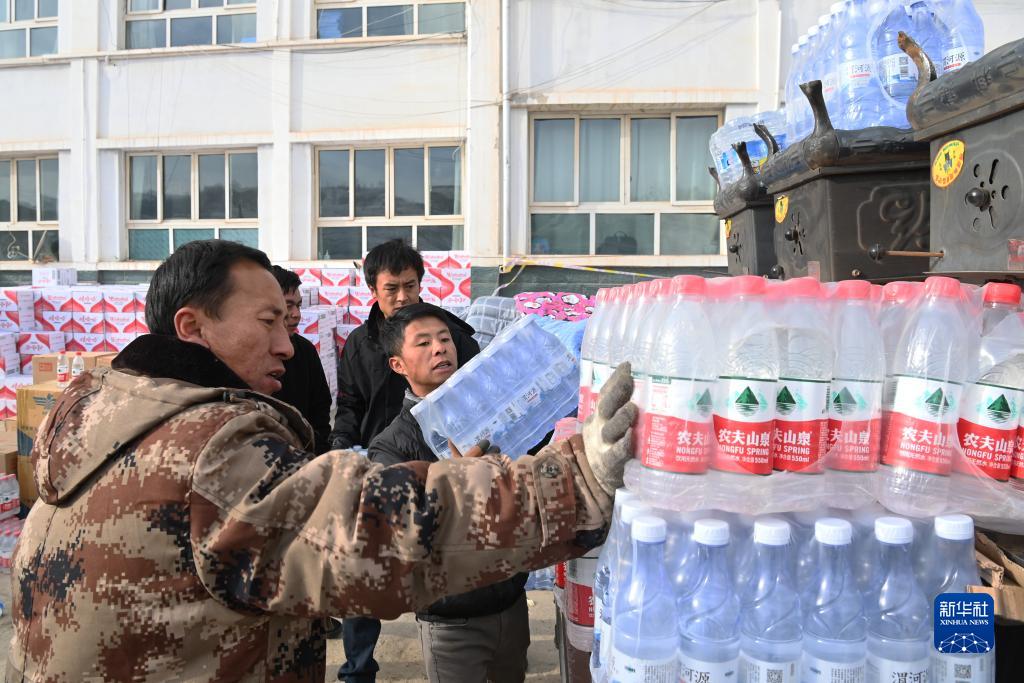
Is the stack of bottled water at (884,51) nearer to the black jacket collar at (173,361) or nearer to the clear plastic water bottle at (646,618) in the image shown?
the clear plastic water bottle at (646,618)

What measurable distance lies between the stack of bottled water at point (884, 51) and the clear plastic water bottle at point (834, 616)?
217 cm

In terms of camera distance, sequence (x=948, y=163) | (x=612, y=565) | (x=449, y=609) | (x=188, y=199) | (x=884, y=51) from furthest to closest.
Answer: (x=188, y=199) → (x=884, y=51) → (x=449, y=609) → (x=948, y=163) → (x=612, y=565)

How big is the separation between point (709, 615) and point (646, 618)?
0.12 metres

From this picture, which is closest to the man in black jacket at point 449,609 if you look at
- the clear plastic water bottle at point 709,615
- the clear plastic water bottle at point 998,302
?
the clear plastic water bottle at point 709,615

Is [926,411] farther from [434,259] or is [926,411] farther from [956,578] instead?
[434,259]

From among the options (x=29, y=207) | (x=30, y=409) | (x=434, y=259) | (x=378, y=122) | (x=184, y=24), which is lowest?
(x=30, y=409)

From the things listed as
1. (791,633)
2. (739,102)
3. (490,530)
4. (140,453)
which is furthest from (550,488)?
(739,102)

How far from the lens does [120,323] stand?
8492mm

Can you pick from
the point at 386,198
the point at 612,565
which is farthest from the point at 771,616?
the point at 386,198

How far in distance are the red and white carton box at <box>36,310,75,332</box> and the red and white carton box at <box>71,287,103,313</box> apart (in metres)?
0.13

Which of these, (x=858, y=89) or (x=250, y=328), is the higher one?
(x=858, y=89)

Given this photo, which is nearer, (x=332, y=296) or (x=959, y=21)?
(x=959, y=21)

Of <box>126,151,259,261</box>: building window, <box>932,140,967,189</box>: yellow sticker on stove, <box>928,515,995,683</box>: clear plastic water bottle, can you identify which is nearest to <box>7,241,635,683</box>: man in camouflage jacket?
<box>928,515,995,683</box>: clear plastic water bottle

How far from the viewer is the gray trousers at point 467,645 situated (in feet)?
8.04
